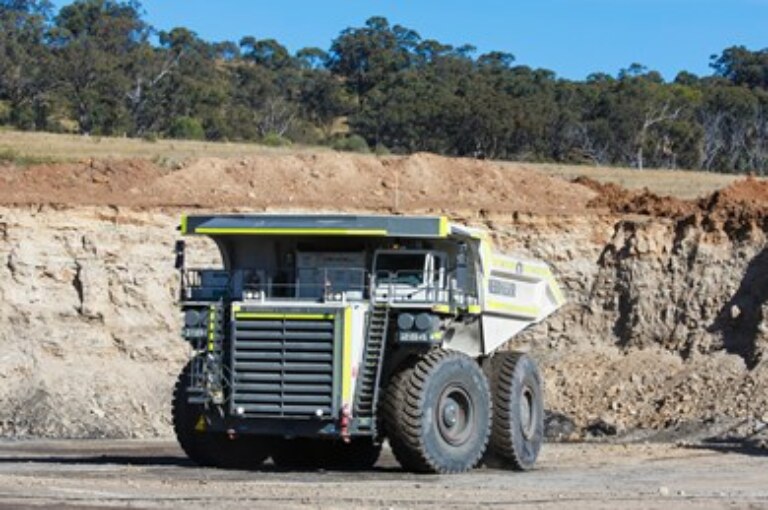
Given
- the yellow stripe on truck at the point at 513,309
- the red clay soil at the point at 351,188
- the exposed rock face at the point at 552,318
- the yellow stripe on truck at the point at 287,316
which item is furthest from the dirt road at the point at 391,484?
the red clay soil at the point at 351,188

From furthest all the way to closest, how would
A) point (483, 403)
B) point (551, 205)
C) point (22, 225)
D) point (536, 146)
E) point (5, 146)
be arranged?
point (536, 146), point (5, 146), point (551, 205), point (22, 225), point (483, 403)

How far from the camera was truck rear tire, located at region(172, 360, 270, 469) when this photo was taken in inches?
1028

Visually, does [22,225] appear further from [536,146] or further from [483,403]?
[536,146]

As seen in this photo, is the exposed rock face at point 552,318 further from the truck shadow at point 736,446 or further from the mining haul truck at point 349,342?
the mining haul truck at point 349,342

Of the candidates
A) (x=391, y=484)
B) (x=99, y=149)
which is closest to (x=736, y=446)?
(x=391, y=484)

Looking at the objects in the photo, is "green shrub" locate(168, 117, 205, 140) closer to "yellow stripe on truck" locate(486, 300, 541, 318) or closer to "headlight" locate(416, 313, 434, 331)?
"yellow stripe on truck" locate(486, 300, 541, 318)

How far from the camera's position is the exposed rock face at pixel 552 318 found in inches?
1521

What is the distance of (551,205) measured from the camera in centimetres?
4494

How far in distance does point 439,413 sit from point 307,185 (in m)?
20.8

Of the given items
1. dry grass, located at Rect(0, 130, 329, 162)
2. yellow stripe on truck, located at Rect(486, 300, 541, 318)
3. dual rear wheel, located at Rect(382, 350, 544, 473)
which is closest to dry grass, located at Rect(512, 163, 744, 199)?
dry grass, located at Rect(0, 130, 329, 162)

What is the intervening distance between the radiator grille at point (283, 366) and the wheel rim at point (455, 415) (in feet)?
5.78

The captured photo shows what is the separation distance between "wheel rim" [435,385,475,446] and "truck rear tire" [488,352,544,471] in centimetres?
147

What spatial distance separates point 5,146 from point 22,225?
1149 centimetres

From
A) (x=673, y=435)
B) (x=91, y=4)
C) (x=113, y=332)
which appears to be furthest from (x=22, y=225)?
(x=91, y=4)
